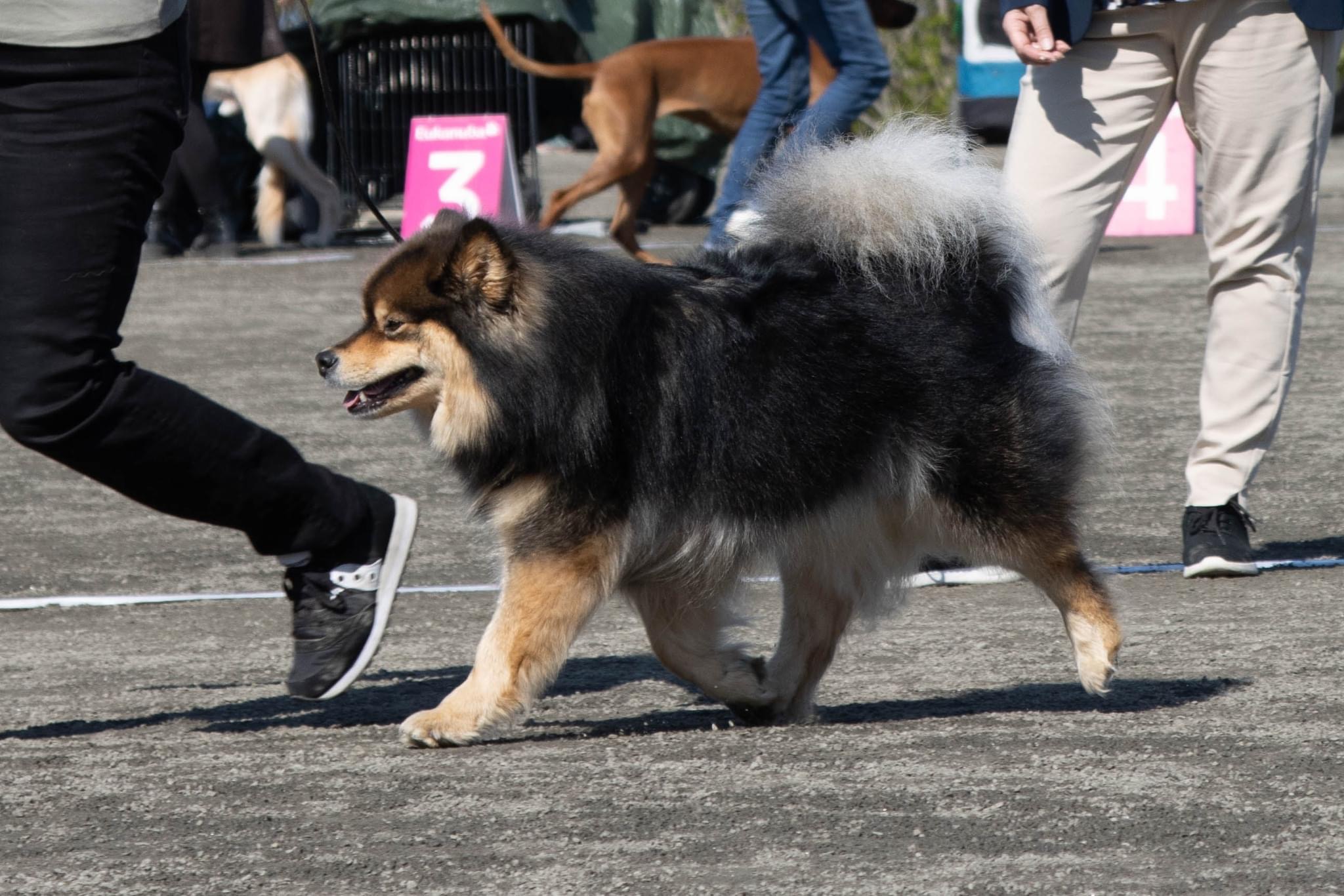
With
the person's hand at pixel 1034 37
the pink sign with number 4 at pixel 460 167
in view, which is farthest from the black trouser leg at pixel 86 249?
the pink sign with number 4 at pixel 460 167

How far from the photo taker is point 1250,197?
441cm

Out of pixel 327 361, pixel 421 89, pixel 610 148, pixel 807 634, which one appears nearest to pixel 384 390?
pixel 327 361

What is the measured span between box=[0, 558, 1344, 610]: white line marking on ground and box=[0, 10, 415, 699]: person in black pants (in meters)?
1.41

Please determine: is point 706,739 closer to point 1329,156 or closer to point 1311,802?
point 1311,802

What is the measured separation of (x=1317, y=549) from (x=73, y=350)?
10.2ft

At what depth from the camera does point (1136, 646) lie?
12.9 ft

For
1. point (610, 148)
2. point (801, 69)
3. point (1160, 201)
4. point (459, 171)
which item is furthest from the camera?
point (1160, 201)

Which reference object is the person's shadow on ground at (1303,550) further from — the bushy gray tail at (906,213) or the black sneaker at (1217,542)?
the bushy gray tail at (906,213)

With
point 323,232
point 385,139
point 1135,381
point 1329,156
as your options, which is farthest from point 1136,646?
point 1329,156

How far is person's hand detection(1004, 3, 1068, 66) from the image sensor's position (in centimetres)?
425

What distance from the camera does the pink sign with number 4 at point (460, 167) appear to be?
10742 millimetres

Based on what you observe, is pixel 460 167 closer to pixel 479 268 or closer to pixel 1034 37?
pixel 1034 37

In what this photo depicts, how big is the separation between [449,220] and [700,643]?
896 millimetres

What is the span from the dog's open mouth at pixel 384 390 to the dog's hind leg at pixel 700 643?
21.4 inches
